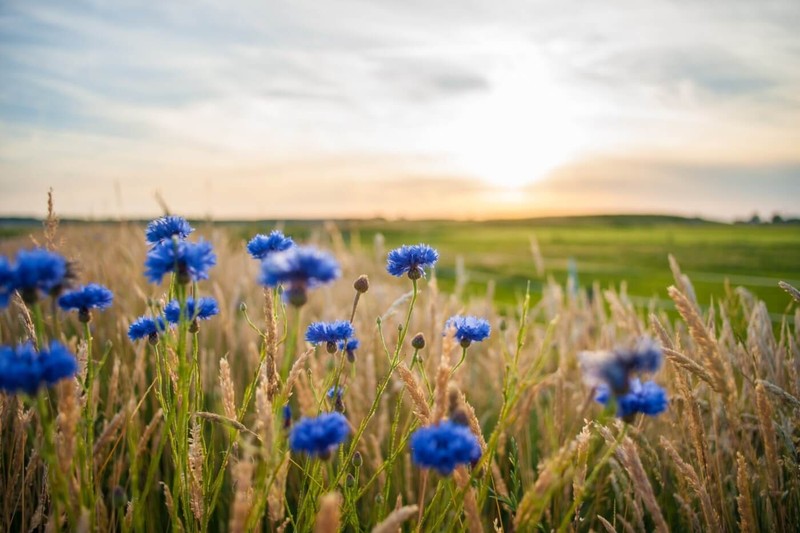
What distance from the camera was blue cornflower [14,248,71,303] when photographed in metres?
0.91

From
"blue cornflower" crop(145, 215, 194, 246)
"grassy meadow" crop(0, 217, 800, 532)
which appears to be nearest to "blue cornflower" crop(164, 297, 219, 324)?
"grassy meadow" crop(0, 217, 800, 532)

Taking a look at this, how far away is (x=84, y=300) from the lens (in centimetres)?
126

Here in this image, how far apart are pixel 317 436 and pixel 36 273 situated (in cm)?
53

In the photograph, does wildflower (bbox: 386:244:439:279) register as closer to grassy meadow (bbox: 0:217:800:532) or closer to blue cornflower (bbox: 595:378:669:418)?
grassy meadow (bbox: 0:217:800:532)

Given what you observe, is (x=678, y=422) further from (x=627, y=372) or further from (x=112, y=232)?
(x=112, y=232)

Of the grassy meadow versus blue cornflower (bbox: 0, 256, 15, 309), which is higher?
blue cornflower (bbox: 0, 256, 15, 309)

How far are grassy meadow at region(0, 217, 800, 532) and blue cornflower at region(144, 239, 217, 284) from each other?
0.38 feet

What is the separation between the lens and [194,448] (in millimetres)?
1247

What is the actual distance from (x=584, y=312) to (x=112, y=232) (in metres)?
6.97

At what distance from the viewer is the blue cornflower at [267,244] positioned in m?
1.39

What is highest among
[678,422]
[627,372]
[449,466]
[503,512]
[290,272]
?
[290,272]

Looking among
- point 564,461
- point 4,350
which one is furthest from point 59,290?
point 564,461

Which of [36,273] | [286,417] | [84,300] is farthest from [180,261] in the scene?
[286,417]

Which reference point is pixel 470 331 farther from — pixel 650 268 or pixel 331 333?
pixel 650 268
